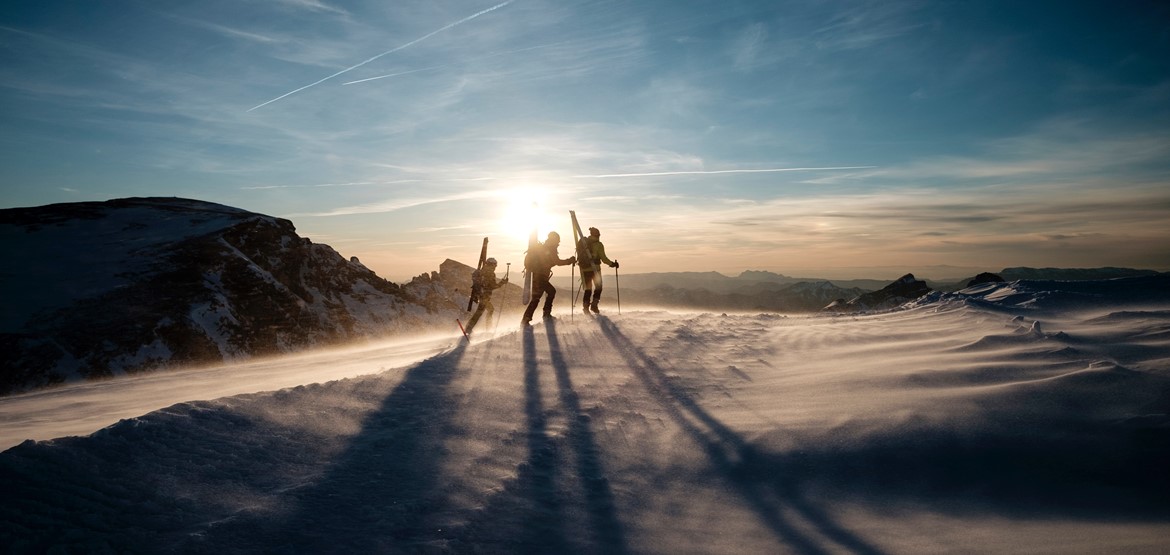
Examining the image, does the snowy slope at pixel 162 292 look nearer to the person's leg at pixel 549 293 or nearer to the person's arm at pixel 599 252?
the person's leg at pixel 549 293

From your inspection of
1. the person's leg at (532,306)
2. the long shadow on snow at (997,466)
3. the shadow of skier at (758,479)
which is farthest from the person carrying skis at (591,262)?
the long shadow on snow at (997,466)

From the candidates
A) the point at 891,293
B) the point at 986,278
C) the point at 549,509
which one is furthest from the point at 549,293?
the point at 891,293

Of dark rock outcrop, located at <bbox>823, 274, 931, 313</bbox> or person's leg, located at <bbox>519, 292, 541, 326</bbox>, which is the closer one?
person's leg, located at <bbox>519, 292, 541, 326</bbox>

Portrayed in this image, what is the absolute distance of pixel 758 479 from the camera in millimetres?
4090

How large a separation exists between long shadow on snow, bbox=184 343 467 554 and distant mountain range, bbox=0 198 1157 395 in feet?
51.2

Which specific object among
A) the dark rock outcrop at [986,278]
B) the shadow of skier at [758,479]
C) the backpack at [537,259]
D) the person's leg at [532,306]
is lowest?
the shadow of skier at [758,479]

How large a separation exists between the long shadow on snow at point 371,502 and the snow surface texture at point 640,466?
2cm

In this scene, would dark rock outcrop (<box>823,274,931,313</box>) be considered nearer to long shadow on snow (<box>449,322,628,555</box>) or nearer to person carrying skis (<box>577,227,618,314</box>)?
person carrying skis (<box>577,227,618,314</box>)

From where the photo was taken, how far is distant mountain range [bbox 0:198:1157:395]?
18.7 metres

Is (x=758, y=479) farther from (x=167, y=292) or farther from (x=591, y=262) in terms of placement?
(x=167, y=292)

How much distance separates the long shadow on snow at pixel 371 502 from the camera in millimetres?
2996

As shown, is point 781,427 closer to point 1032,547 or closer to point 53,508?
point 1032,547

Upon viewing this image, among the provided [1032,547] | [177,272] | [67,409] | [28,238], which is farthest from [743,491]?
[28,238]

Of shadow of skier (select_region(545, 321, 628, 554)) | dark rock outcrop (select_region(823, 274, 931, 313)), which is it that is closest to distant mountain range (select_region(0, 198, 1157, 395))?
shadow of skier (select_region(545, 321, 628, 554))
